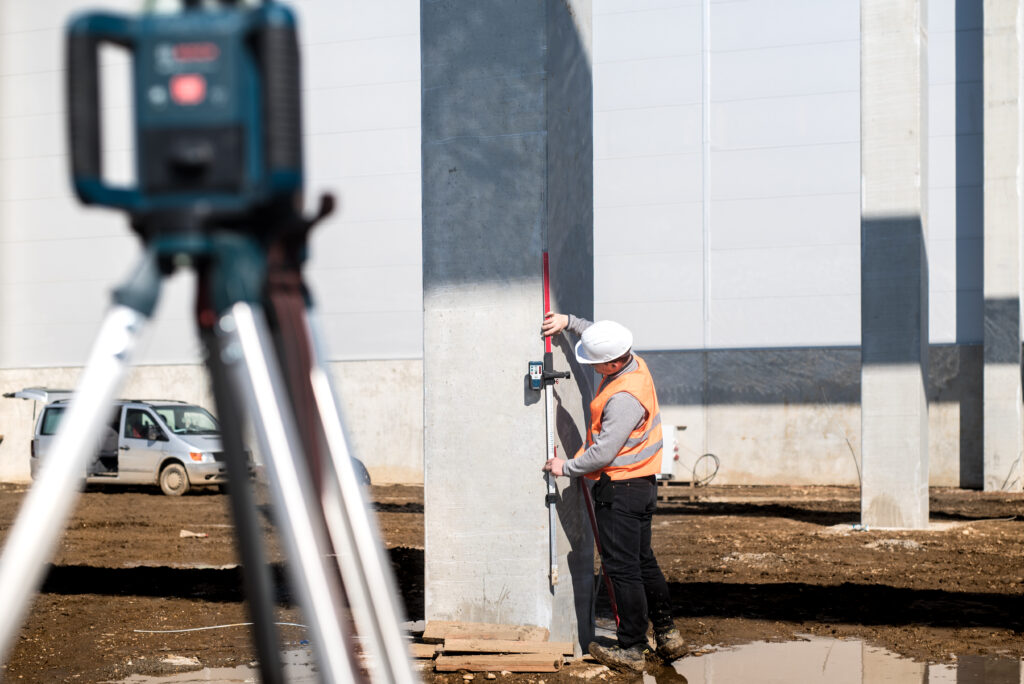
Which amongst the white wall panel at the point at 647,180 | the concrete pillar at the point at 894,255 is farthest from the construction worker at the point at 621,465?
the white wall panel at the point at 647,180

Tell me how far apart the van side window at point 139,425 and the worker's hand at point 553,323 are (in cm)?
1334

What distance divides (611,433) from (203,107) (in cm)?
421

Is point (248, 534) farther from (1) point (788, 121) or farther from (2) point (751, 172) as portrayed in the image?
(1) point (788, 121)

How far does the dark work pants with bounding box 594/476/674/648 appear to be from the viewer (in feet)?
18.5

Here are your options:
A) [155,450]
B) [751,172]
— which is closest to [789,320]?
[751,172]

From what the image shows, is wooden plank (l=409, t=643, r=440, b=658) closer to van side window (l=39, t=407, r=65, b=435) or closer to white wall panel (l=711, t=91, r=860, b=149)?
van side window (l=39, t=407, r=65, b=435)

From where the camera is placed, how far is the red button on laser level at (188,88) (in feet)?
4.97

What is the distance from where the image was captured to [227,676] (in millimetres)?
5625

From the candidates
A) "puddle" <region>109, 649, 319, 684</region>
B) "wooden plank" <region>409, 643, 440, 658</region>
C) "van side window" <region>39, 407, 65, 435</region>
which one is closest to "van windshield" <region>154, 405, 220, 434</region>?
"van side window" <region>39, 407, 65, 435</region>

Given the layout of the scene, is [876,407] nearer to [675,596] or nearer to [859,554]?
[859,554]

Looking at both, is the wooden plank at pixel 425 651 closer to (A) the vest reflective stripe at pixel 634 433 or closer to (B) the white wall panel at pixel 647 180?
(A) the vest reflective stripe at pixel 634 433

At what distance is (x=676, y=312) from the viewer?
68.0ft

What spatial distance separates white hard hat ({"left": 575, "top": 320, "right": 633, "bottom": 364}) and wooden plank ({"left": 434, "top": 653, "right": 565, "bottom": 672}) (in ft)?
4.85

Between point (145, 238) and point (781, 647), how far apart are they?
17.5 feet
